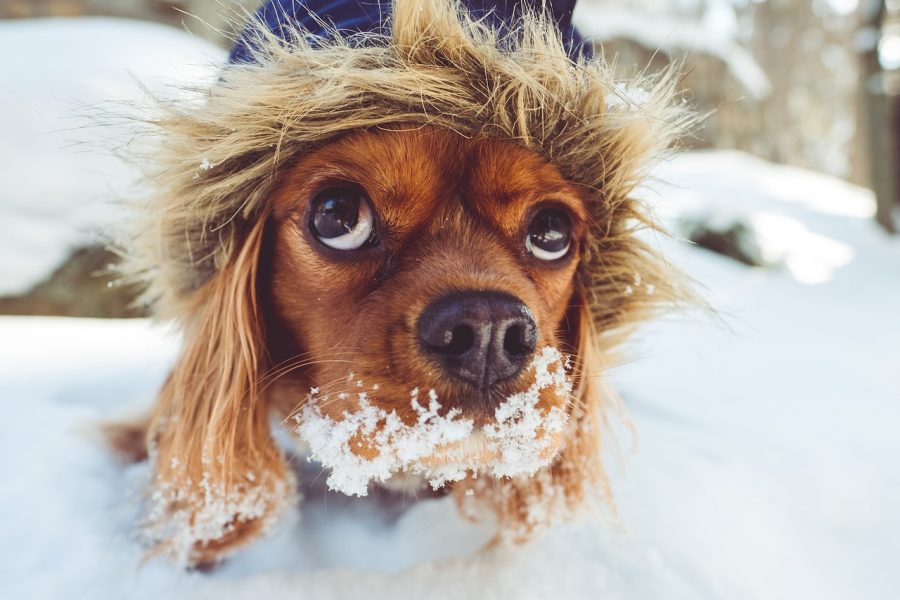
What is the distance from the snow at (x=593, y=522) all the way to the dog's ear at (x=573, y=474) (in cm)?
7

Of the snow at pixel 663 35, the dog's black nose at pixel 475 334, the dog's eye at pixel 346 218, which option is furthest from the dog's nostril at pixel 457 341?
the snow at pixel 663 35

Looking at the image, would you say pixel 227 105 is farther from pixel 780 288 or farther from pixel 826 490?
pixel 780 288

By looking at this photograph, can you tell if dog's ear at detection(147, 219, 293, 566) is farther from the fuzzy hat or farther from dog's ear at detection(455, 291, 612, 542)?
dog's ear at detection(455, 291, 612, 542)

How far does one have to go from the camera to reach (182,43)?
15.4 ft

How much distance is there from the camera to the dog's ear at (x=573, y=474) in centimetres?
142

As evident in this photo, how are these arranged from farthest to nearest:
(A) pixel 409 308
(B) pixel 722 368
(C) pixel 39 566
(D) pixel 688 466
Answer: (B) pixel 722 368, (D) pixel 688 466, (C) pixel 39 566, (A) pixel 409 308

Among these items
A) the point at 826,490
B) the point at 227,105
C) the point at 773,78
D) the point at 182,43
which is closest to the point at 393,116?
the point at 227,105

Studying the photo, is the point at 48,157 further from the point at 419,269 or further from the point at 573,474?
the point at 573,474

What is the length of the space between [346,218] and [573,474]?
0.85 meters

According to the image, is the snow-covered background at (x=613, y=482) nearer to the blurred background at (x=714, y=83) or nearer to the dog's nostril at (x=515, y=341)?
the blurred background at (x=714, y=83)

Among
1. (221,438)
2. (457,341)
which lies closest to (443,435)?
(457,341)

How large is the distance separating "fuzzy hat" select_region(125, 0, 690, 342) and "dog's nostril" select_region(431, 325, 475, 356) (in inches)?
17.1

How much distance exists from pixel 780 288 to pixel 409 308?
12.1 feet

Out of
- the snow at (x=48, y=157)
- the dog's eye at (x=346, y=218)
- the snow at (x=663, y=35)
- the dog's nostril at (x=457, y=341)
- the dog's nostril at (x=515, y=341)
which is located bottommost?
the snow at (x=48, y=157)
